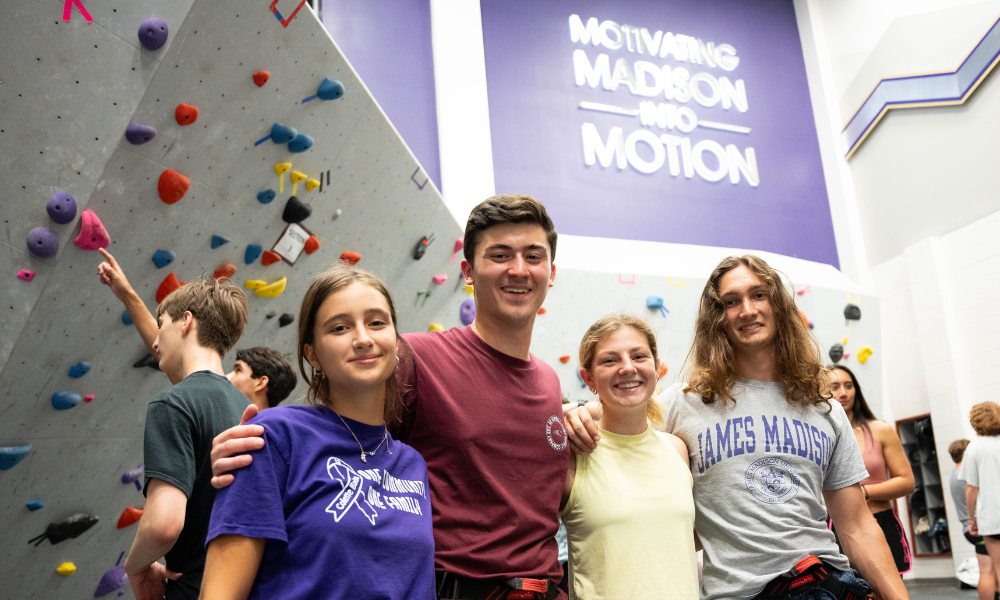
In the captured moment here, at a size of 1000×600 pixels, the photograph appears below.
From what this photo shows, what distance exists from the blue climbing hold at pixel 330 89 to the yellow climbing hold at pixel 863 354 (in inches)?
202

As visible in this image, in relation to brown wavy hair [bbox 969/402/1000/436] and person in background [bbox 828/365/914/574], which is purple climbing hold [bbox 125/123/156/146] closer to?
person in background [bbox 828/365/914/574]

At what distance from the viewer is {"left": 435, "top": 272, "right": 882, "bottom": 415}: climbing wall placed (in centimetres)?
476

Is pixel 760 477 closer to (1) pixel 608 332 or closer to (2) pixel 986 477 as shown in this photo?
(1) pixel 608 332

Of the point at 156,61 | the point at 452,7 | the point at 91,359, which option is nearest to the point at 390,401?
the point at 156,61

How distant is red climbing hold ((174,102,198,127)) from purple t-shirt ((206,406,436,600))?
54.9 inches

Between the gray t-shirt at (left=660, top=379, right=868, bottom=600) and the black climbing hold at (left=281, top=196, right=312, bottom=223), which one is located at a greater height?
the black climbing hold at (left=281, top=196, right=312, bottom=223)

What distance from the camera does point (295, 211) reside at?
2.86m

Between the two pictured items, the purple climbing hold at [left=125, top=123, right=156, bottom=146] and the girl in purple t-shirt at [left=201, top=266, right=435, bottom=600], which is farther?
the purple climbing hold at [left=125, top=123, right=156, bottom=146]

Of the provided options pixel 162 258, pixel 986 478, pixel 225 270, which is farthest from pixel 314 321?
pixel 986 478

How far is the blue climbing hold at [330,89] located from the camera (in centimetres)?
260

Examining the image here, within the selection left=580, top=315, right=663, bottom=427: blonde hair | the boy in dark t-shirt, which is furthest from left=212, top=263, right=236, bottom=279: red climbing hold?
left=580, top=315, right=663, bottom=427: blonde hair

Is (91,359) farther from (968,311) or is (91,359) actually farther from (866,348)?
(968,311)

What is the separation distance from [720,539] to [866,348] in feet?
16.8

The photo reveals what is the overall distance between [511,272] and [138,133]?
134cm
